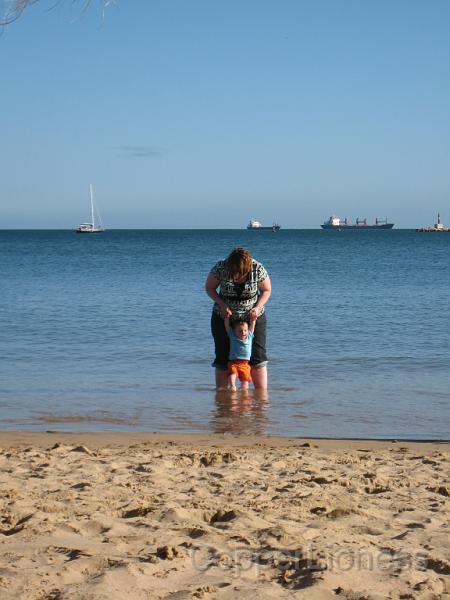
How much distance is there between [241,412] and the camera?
8.56 metres

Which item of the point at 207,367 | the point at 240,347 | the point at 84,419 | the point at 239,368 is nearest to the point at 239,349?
the point at 240,347

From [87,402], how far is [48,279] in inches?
952

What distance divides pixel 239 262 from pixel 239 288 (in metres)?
0.29

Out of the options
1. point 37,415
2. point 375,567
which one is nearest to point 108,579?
point 375,567

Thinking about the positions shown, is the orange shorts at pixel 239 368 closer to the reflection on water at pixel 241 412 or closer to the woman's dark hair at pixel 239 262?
the reflection on water at pixel 241 412

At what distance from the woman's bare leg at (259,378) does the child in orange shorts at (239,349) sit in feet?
0.30

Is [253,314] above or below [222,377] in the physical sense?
above

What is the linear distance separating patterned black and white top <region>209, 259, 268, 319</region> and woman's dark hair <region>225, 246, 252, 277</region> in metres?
0.07

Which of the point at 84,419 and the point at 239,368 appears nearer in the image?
the point at 84,419

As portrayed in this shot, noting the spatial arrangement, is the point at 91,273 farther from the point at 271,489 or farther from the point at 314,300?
the point at 271,489

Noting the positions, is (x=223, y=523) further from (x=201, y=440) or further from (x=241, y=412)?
(x=241, y=412)

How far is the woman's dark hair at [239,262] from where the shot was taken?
8062mm

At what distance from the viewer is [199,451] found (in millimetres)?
6648

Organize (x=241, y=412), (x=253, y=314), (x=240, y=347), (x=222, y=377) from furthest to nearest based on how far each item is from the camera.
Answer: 1. (x=222, y=377)
2. (x=241, y=412)
3. (x=240, y=347)
4. (x=253, y=314)
